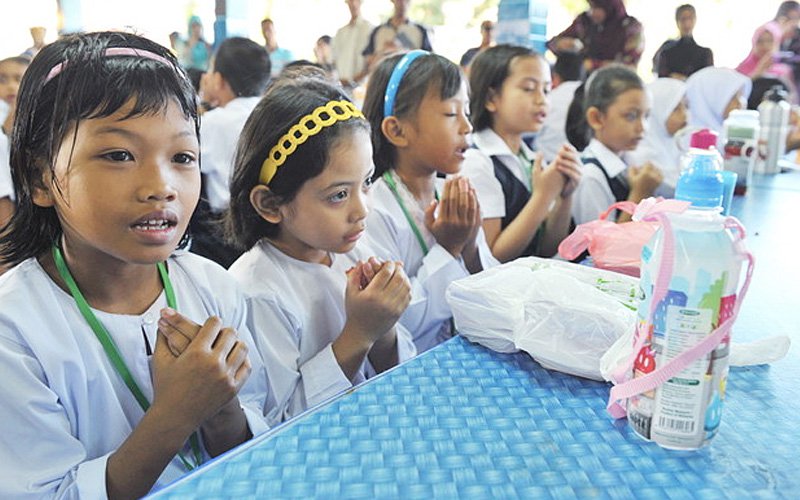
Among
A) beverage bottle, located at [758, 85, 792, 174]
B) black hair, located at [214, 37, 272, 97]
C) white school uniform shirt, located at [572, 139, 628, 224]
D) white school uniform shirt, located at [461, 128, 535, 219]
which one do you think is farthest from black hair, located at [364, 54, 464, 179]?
beverage bottle, located at [758, 85, 792, 174]

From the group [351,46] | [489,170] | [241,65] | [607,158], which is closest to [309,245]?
[489,170]

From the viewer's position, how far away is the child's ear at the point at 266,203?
3.88 ft

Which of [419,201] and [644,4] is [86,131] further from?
[644,4]

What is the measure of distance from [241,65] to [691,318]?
2834 millimetres

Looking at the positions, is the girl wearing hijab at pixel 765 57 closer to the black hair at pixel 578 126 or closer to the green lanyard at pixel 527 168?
the black hair at pixel 578 126

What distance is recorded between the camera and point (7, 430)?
74 centimetres

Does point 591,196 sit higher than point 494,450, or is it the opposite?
point 494,450

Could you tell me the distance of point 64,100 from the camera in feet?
2.67

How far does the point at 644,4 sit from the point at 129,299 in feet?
22.7

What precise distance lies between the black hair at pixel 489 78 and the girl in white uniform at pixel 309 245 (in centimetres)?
102

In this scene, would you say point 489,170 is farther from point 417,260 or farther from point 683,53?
point 683,53

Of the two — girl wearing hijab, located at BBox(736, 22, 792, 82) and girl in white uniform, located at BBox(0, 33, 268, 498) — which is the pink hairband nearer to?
girl in white uniform, located at BBox(0, 33, 268, 498)

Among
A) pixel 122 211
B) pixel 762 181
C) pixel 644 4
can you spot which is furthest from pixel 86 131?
pixel 644 4

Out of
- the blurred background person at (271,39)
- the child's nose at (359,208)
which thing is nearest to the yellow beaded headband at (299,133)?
the child's nose at (359,208)
